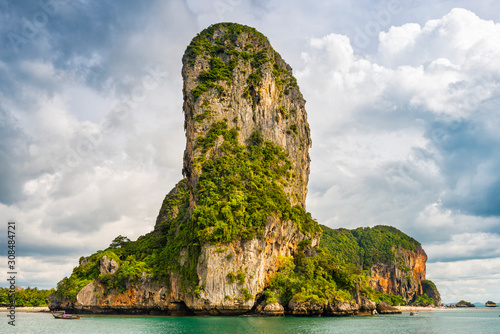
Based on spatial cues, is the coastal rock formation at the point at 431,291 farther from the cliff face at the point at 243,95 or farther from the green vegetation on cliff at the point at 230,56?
the green vegetation on cliff at the point at 230,56

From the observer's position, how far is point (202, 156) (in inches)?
2088

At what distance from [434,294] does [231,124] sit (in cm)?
8517

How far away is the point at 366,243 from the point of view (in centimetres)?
11250

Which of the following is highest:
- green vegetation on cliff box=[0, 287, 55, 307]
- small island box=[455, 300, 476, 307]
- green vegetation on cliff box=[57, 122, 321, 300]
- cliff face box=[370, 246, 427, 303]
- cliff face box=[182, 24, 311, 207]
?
cliff face box=[182, 24, 311, 207]

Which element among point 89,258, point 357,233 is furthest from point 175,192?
point 357,233

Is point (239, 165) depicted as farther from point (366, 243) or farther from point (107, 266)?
point (366, 243)

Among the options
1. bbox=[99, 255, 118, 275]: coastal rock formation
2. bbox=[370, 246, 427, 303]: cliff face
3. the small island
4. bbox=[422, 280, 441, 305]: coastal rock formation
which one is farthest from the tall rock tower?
the small island

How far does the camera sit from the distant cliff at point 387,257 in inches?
3959

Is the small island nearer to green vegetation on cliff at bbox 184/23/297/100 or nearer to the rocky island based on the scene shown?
the rocky island

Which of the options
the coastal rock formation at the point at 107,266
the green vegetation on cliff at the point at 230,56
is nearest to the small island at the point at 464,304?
the green vegetation on cliff at the point at 230,56

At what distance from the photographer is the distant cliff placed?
10056cm

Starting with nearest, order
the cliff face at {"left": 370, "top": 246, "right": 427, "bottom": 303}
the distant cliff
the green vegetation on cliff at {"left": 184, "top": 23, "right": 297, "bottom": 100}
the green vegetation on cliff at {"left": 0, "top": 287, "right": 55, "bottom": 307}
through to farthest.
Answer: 1. the green vegetation on cliff at {"left": 184, "top": 23, "right": 297, "bottom": 100}
2. the green vegetation on cliff at {"left": 0, "top": 287, "right": 55, "bottom": 307}
3. the cliff face at {"left": 370, "top": 246, "right": 427, "bottom": 303}
4. the distant cliff

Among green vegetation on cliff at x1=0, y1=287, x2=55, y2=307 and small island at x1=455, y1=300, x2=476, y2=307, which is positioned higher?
green vegetation on cliff at x1=0, y1=287, x2=55, y2=307

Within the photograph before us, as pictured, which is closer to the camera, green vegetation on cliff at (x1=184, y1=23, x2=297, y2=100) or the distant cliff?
green vegetation on cliff at (x1=184, y1=23, x2=297, y2=100)
